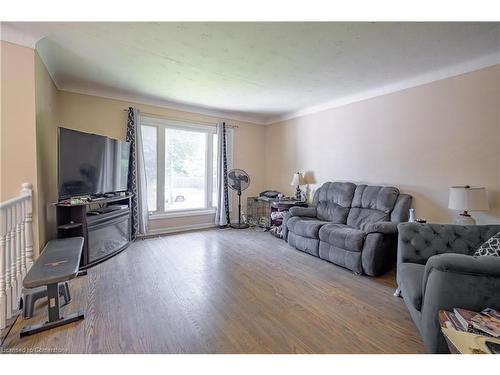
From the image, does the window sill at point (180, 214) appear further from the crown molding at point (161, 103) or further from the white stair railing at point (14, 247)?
the white stair railing at point (14, 247)

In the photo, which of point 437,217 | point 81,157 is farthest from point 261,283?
point 81,157

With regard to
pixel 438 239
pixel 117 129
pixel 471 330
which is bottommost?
pixel 471 330

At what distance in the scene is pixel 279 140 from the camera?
17.4ft

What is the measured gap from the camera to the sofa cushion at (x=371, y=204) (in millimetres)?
3152

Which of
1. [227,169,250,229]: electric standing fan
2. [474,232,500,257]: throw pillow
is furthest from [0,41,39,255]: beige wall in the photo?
[474,232,500,257]: throw pillow

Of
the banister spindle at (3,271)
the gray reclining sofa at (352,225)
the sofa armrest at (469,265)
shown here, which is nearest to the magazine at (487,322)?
the sofa armrest at (469,265)

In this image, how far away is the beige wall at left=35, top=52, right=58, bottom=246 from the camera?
7.85 ft

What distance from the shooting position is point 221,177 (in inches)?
194

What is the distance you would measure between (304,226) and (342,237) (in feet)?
2.05

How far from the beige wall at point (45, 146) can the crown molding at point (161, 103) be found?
34cm

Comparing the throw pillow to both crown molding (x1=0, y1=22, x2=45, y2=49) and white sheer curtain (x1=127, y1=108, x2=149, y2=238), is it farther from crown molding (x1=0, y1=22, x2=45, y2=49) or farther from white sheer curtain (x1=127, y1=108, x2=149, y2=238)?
white sheer curtain (x1=127, y1=108, x2=149, y2=238)

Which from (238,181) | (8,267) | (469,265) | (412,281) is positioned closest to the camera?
(469,265)

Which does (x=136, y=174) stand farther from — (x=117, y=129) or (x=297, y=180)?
(x=297, y=180)

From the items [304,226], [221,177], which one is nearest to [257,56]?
[304,226]
